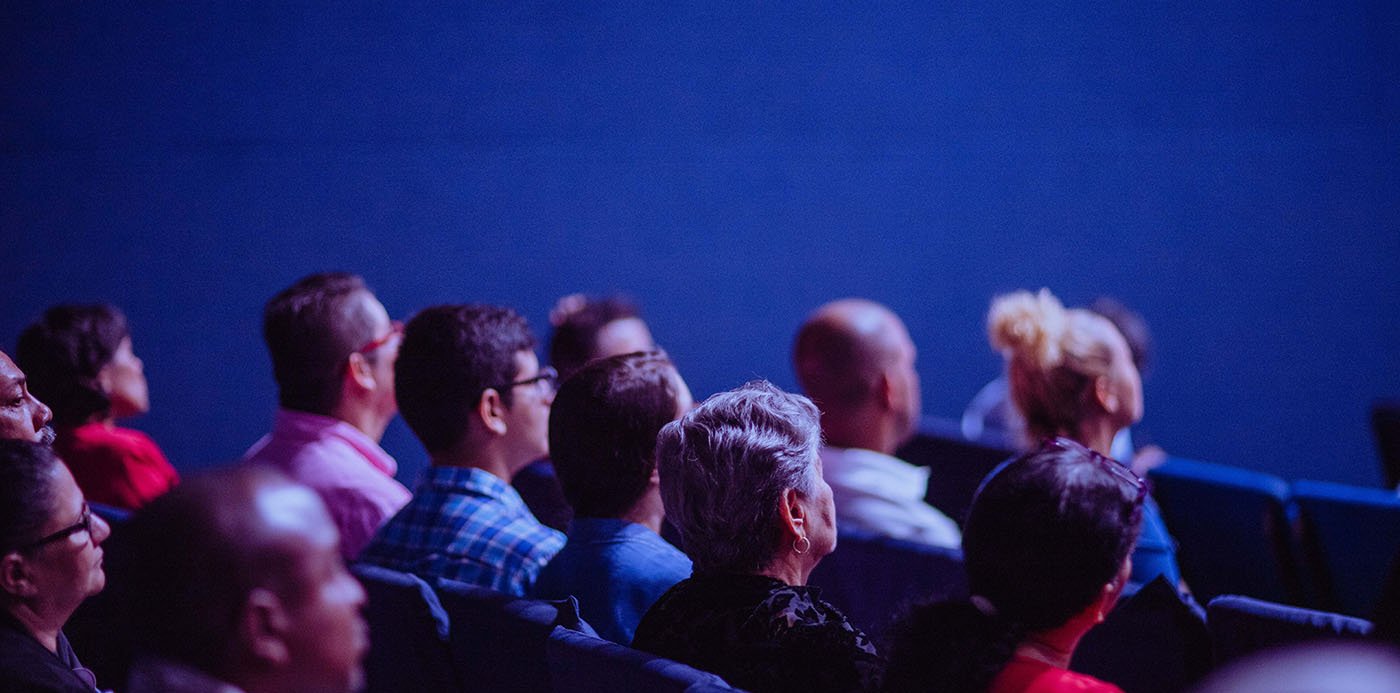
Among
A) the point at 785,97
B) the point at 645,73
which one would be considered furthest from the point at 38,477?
the point at 785,97

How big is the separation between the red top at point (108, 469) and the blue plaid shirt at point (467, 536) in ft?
3.52

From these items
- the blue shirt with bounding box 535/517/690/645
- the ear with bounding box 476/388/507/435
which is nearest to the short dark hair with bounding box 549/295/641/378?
the ear with bounding box 476/388/507/435

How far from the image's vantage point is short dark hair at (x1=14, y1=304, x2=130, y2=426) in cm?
350

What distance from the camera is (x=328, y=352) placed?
10.7 feet

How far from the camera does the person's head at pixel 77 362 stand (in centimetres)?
350

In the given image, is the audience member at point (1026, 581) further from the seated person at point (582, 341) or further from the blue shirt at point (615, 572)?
the seated person at point (582, 341)

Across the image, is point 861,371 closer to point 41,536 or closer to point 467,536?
point 467,536

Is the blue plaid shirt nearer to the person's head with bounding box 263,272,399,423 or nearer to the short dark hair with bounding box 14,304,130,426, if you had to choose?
the person's head with bounding box 263,272,399,423

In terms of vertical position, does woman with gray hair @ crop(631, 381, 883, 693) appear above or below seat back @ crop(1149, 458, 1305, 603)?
above

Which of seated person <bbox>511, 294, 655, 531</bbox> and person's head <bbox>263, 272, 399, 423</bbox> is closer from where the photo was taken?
person's head <bbox>263, 272, 399, 423</bbox>

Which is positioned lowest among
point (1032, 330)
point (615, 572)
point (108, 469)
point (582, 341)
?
point (108, 469)

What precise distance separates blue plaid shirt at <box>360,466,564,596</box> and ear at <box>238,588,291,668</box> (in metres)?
1.20

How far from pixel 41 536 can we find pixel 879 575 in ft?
5.33

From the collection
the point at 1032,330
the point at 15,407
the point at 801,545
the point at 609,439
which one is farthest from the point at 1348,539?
the point at 15,407
